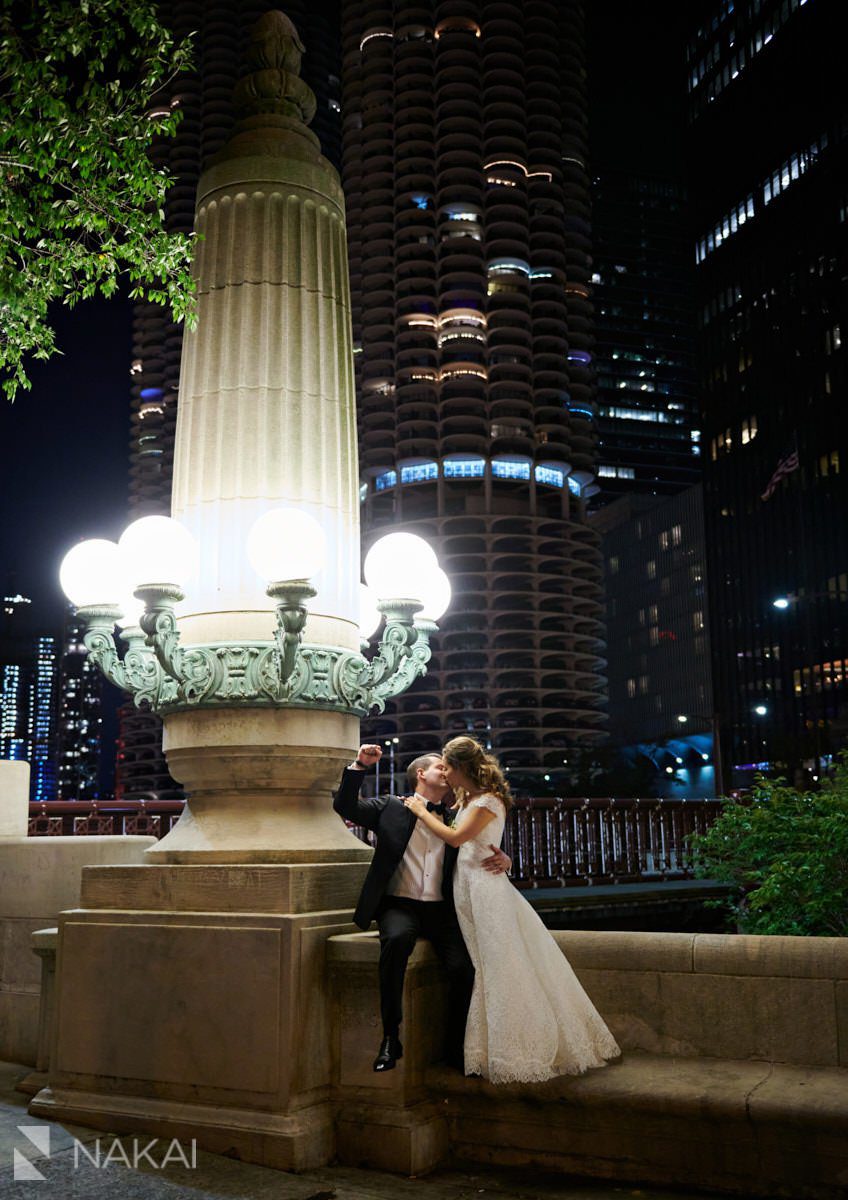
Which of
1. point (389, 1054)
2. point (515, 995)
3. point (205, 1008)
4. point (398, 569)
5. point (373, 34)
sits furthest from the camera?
point (373, 34)

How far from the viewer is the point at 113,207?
9430 mm

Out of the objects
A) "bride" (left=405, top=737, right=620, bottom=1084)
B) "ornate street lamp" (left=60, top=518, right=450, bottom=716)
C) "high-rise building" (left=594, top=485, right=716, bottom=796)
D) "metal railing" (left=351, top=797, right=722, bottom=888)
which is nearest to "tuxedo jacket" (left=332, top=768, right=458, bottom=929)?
"bride" (left=405, top=737, right=620, bottom=1084)

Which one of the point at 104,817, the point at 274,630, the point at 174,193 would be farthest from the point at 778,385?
the point at 274,630

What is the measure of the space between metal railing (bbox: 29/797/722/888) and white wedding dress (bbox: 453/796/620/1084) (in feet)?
32.1

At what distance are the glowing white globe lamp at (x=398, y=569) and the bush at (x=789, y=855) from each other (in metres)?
6.69

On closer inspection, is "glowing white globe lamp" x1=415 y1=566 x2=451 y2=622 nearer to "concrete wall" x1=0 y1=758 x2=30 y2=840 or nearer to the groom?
the groom

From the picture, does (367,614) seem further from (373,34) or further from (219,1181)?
(373,34)

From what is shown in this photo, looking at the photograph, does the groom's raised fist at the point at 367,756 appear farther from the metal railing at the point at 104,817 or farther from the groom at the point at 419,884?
the metal railing at the point at 104,817

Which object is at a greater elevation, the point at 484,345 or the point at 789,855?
the point at 484,345

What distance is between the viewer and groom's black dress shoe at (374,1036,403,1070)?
5.98 metres

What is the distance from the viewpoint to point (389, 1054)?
598 centimetres

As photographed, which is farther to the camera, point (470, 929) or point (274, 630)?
point (274, 630)

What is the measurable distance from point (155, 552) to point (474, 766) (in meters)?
2.27

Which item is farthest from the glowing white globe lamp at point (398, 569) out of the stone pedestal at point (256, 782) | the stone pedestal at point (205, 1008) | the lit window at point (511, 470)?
the lit window at point (511, 470)
